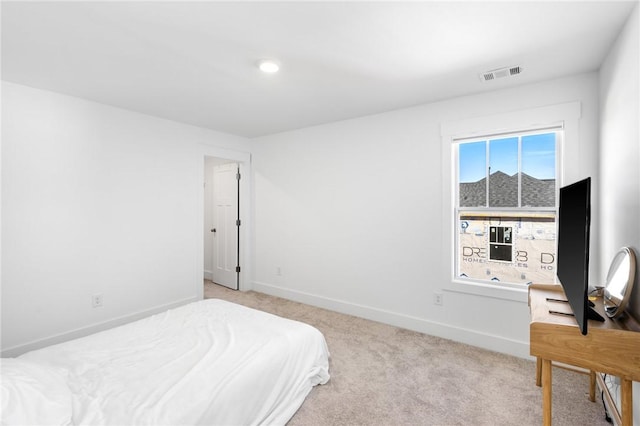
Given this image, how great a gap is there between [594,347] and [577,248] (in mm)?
490

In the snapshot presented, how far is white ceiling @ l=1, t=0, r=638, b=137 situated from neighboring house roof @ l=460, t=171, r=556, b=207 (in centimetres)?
88

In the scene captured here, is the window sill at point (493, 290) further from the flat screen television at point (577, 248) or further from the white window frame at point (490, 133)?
the flat screen television at point (577, 248)

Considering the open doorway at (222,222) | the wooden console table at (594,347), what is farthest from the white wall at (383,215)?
the wooden console table at (594,347)

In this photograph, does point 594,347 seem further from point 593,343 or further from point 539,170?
point 539,170

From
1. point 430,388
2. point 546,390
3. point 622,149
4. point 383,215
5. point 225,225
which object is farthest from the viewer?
point 225,225

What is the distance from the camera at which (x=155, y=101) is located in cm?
316

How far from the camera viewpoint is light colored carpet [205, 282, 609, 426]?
1.96 m

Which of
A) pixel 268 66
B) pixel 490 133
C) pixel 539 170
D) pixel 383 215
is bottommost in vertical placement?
pixel 383 215

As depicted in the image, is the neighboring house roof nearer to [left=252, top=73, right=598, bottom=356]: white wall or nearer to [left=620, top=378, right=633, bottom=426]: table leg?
[left=252, top=73, right=598, bottom=356]: white wall

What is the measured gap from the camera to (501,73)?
8.20 feet

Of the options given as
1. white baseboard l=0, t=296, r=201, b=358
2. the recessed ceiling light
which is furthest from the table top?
white baseboard l=0, t=296, r=201, b=358

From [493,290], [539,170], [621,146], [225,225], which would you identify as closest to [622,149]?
[621,146]

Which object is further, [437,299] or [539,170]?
[437,299]

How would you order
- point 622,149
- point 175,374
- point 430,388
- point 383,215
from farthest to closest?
point 383,215
point 430,388
point 622,149
point 175,374
